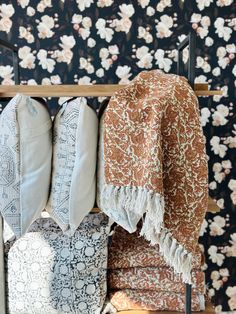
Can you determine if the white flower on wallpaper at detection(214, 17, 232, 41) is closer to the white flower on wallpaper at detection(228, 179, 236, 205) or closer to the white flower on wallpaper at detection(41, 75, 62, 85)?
the white flower on wallpaper at detection(228, 179, 236, 205)

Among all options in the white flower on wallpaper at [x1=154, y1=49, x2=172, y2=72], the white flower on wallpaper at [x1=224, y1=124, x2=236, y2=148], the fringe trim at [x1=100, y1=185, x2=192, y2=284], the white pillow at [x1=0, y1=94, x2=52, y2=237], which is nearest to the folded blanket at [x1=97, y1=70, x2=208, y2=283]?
the fringe trim at [x1=100, y1=185, x2=192, y2=284]

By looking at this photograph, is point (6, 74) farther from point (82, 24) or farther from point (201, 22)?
point (201, 22)

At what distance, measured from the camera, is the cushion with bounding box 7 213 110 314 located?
1.51 metres

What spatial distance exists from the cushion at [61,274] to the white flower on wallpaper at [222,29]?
1.28 metres

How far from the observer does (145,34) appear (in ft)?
6.95

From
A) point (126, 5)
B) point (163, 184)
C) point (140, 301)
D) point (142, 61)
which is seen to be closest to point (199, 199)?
point (163, 184)

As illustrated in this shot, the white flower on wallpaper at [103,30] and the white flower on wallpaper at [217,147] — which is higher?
the white flower on wallpaper at [103,30]

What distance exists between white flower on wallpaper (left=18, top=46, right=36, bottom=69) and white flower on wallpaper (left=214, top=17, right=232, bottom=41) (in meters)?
1.01

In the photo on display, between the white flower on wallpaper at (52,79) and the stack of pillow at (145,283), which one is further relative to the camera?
the white flower on wallpaper at (52,79)

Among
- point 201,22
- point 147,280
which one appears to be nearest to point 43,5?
point 201,22

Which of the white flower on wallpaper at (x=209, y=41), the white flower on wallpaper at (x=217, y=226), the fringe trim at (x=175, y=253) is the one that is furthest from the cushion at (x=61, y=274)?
the white flower on wallpaper at (x=209, y=41)

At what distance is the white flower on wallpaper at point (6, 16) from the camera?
2.10 metres

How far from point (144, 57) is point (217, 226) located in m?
1.03

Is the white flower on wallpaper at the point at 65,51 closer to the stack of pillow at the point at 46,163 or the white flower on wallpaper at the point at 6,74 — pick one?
the white flower on wallpaper at the point at 6,74
